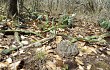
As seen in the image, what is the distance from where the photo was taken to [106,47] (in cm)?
405

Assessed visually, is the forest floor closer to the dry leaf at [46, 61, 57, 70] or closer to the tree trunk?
the dry leaf at [46, 61, 57, 70]

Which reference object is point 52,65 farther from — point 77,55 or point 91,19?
point 91,19

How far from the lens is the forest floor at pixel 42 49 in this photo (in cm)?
318

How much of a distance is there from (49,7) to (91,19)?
158cm

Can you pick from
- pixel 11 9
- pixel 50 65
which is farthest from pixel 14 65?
pixel 11 9

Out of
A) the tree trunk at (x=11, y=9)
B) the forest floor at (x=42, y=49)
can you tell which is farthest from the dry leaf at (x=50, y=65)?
the tree trunk at (x=11, y=9)

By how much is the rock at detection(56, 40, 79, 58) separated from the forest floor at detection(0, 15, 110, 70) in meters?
0.07

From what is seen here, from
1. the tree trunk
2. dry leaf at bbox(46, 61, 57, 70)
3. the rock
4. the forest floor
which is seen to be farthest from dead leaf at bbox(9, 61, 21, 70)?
the tree trunk

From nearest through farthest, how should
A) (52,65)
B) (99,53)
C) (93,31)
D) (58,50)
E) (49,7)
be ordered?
(52,65)
(58,50)
(99,53)
(93,31)
(49,7)

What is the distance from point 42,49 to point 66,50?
38 centimetres

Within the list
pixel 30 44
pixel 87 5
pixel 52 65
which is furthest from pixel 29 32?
pixel 87 5

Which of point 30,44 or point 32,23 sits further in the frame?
point 32,23

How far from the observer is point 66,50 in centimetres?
346

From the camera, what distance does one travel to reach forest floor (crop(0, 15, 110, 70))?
125 inches
